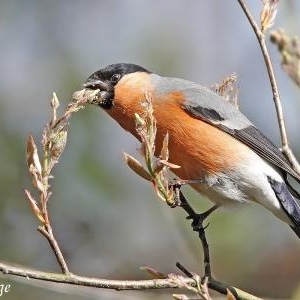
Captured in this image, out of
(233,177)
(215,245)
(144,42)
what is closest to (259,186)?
(233,177)

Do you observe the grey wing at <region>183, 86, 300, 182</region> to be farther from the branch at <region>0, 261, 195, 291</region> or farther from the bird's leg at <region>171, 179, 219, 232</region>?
the branch at <region>0, 261, 195, 291</region>

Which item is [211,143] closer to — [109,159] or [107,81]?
[107,81]

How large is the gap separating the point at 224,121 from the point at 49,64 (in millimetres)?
2496

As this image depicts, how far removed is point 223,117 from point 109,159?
1.69m

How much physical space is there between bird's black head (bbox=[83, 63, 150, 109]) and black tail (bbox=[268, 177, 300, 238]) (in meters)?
0.95

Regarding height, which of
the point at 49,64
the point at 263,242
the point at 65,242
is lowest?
the point at 65,242

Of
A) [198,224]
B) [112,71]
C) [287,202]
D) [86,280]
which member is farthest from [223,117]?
[86,280]

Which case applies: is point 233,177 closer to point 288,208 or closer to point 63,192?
point 288,208

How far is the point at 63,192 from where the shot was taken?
5207 millimetres

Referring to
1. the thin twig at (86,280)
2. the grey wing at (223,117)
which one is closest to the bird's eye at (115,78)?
the grey wing at (223,117)

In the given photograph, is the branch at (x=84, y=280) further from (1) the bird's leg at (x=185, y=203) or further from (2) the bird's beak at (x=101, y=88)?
(2) the bird's beak at (x=101, y=88)

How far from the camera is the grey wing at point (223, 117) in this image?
12.5 feet

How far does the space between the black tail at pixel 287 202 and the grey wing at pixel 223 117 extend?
100mm

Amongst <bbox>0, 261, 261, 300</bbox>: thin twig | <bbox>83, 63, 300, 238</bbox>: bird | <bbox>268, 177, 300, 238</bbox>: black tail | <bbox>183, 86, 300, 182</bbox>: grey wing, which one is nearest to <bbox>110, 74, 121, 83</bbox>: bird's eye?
<bbox>83, 63, 300, 238</bbox>: bird
